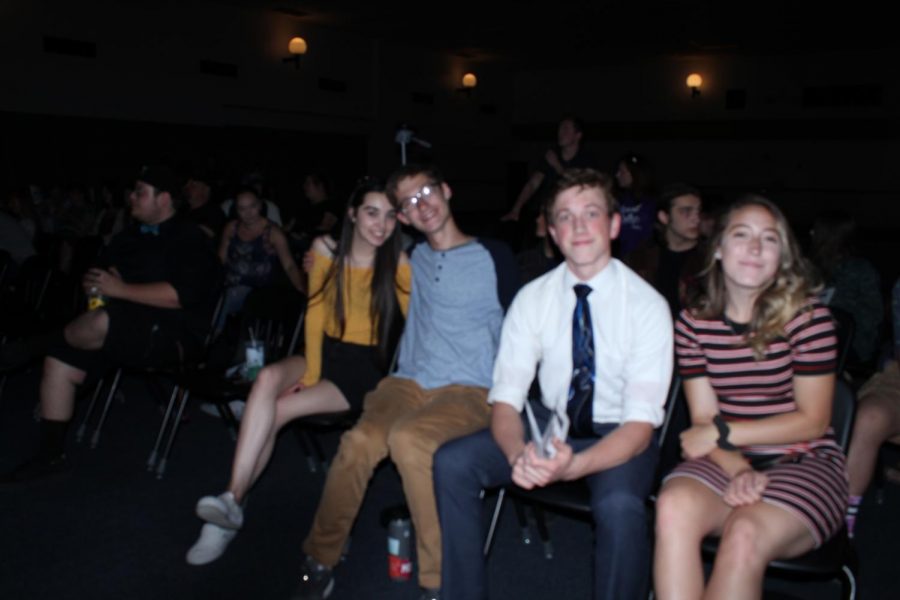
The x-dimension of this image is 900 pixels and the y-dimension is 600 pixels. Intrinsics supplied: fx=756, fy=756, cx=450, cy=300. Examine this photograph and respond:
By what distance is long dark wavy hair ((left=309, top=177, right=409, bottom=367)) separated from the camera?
10.4ft

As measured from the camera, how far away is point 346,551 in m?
3.05

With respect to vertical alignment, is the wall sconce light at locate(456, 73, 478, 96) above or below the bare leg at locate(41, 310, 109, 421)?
above

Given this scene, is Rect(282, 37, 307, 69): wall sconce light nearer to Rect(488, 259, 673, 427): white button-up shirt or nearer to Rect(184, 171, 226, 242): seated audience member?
Rect(184, 171, 226, 242): seated audience member

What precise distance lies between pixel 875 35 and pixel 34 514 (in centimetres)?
1365

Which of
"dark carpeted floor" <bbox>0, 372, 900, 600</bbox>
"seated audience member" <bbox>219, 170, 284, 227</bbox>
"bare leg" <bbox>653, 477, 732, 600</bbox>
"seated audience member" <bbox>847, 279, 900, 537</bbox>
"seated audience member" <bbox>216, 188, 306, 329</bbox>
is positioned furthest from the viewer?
"seated audience member" <bbox>219, 170, 284, 227</bbox>

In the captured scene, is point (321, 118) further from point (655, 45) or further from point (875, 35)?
point (875, 35)

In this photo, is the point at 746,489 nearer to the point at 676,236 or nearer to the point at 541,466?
the point at 541,466

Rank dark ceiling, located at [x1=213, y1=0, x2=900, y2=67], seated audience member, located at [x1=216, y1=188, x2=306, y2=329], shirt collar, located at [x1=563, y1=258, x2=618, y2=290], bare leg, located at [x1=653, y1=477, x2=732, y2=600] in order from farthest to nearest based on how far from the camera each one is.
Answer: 1. dark ceiling, located at [x1=213, y1=0, x2=900, y2=67]
2. seated audience member, located at [x1=216, y1=188, x2=306, y2=329]
3. shirt collar, located at [x1=563, y1=258, x2=618, y2=290]
4. bare leg, located at [x1=653, y1=477, x2=732, y2=600]

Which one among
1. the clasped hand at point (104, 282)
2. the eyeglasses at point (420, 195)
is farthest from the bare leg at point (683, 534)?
the clasped hand at point (104, 282)

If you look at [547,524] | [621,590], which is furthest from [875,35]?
[621,590]

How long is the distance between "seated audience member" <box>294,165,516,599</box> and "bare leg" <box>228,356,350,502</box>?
252mm

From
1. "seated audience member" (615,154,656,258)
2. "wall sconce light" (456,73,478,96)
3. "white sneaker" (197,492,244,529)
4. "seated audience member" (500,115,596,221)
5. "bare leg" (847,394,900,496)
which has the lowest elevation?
"white sneaker" (197,492,244,529)

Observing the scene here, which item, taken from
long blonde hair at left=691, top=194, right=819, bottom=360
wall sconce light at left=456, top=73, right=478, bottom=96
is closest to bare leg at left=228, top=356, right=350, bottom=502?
long blonde hair at left=691, top=194, right=819, bottom=360

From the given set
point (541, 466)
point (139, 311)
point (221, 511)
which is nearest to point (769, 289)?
point (541, 466)
